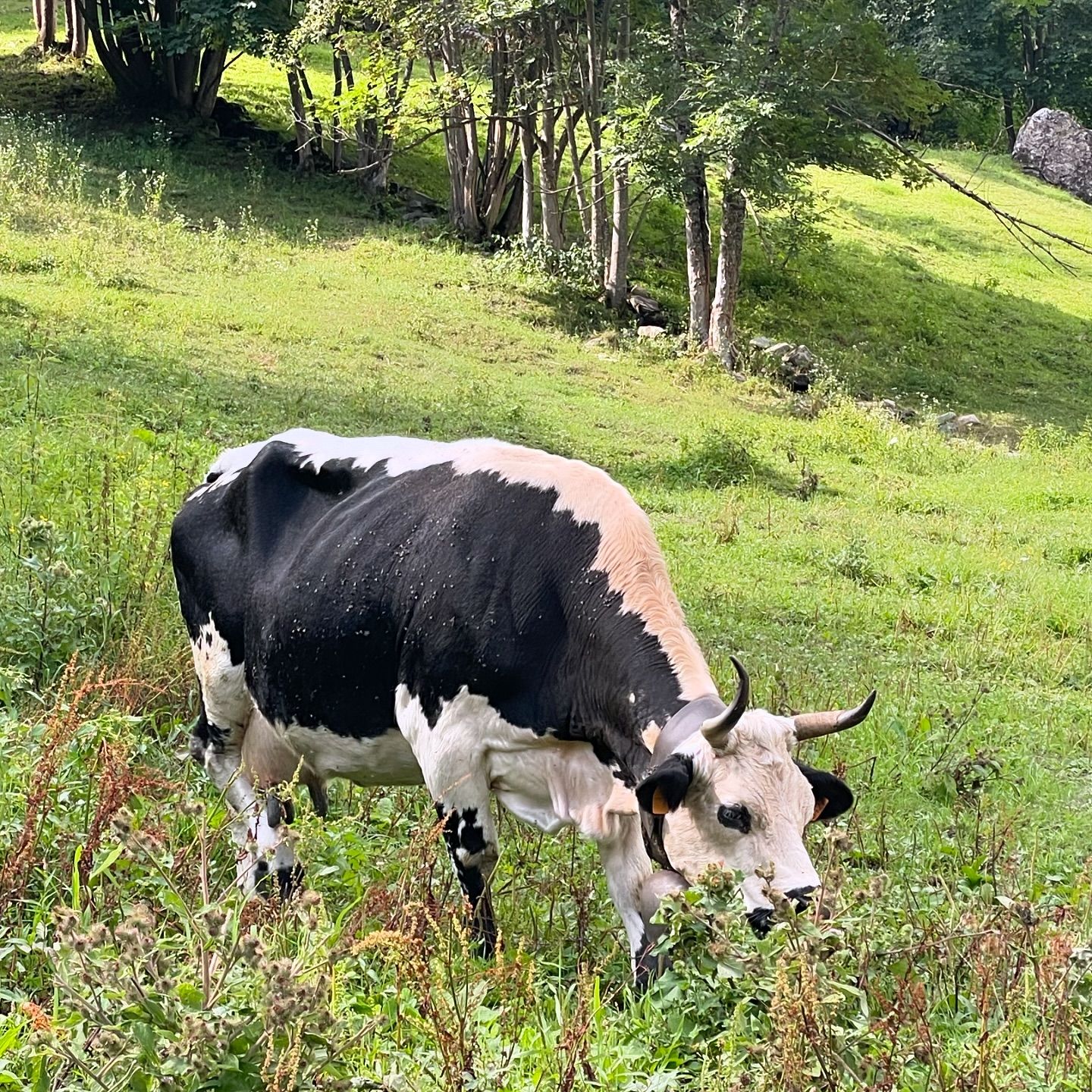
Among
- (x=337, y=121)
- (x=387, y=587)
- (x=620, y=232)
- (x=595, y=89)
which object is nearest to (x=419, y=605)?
(x=387, y=587)

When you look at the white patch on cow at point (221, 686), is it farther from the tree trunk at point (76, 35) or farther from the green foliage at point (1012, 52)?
the green foliage at point (1012, 52)

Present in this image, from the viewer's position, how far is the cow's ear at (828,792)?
4215mm

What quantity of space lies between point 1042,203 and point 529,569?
38.5 m

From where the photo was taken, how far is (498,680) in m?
4.46

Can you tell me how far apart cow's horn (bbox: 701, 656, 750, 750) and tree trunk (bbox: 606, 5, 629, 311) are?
19.7 meters

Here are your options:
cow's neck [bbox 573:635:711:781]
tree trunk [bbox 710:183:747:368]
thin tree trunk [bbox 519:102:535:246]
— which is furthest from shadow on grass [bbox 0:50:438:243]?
cow's neck [bbox 573:635:711:781]

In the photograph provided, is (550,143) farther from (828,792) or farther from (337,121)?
(828,792)

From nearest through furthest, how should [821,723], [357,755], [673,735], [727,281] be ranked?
[673,735] → [821,723] → [357,755] → [727,281]

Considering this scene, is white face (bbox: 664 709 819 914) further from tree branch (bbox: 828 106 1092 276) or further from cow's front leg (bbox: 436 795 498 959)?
tree branch (bbox: 828 106 1092 276)

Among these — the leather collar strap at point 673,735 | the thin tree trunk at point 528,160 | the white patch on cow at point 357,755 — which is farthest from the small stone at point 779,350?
the leather collar strap at point 673,735

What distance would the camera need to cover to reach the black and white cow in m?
4.02

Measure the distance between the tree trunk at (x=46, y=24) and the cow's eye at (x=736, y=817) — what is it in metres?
32.6

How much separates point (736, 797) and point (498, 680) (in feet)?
3.01

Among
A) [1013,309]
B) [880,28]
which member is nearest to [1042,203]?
[1013,309]
